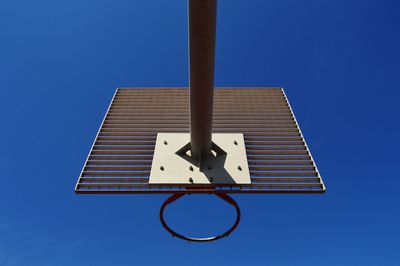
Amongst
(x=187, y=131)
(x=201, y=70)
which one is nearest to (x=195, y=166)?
(x=187, y=131)

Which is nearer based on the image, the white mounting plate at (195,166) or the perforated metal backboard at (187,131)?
the perforated metal backboard at (187,131)

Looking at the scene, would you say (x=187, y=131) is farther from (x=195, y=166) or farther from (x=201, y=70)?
A: (x=201, y=70)

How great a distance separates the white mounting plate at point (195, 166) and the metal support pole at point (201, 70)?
34cm

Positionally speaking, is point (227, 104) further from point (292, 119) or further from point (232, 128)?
point (292, 119)

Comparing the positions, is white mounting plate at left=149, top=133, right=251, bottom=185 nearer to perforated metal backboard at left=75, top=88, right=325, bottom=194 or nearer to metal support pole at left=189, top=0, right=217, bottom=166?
perforated metal backboard at left=75, top=88, right=325, bottom=194

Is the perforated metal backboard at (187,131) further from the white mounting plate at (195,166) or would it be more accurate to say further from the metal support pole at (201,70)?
the metal support pole at (201,70)

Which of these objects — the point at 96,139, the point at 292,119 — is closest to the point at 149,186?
the point at 96,139

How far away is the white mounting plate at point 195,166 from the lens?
7.39m

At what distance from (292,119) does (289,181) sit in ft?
7.73

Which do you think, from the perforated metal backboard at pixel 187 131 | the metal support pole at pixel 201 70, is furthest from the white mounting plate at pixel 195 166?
the metal support pole at pixel 201 70

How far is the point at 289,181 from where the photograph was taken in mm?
7254

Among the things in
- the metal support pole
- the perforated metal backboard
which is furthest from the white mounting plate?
the metal support pole

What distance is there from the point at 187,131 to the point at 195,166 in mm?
1208

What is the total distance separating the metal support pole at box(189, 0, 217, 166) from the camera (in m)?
5.52
